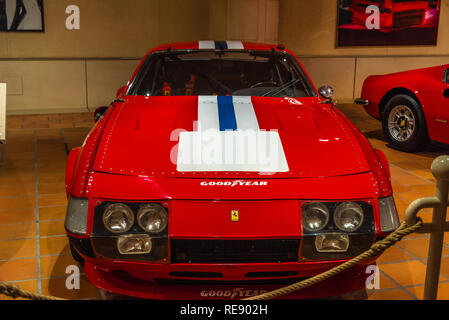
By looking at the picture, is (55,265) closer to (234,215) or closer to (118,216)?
(118,216)

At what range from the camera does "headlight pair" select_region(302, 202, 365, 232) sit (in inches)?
88.7

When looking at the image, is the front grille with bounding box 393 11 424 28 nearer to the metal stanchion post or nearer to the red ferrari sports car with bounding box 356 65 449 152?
the red ferrari sports car with bounding box 356 65 449 152

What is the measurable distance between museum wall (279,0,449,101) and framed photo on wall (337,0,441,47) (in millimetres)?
143

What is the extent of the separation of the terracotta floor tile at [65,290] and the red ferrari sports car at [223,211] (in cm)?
37

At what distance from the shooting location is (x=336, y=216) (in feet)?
7.47

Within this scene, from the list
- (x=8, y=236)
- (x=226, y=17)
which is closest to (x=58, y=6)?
(x=226, y=17)

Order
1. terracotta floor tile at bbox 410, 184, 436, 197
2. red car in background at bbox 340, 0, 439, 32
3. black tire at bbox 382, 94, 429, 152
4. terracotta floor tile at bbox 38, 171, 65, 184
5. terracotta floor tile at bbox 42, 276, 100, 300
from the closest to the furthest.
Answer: terracotta floor tile at bbox 42, 276, 100, 300 → terracotta floor tile at bbox 410, 184, 436, 197 → terracotta floor tile at bbox 38, 171, 65, 184 → black tire at bbox 382, 94, 429, 152 → red car in background at bbox 340, 0, 439, 32

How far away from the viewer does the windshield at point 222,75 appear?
3.59 meters

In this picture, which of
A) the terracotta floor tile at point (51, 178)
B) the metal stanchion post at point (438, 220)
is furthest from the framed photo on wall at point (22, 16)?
the metal stanchion post at point (438, 220)

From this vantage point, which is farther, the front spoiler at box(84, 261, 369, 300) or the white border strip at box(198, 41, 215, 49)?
the white border strip at box(198, 41, 215, 49)

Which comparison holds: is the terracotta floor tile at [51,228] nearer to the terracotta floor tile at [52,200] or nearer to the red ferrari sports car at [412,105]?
the terracotta floor tile at [52,200]

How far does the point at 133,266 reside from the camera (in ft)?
7.34

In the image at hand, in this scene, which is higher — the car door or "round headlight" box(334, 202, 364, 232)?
the car door

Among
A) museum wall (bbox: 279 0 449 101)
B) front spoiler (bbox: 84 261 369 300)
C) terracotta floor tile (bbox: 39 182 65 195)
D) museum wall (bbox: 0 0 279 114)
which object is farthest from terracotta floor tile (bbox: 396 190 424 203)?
museum wall (bbox: 279 0 449 101)
